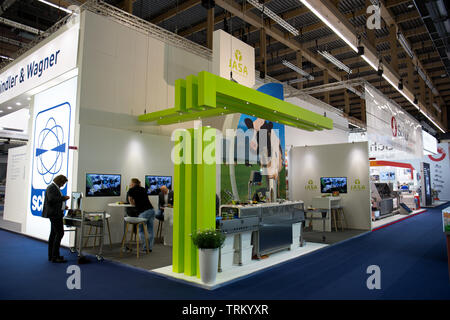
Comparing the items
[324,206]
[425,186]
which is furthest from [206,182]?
[425,186]

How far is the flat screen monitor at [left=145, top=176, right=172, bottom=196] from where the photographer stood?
7176mm

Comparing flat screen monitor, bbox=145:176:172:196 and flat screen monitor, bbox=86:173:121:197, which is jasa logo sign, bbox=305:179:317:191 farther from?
flat screen monitor, bbox=86:173:121:197

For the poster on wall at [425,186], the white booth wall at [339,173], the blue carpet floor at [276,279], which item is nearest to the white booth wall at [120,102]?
the blue carpet floor at [276,279]

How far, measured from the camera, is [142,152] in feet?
23.3

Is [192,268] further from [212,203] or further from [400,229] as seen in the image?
[400,229]

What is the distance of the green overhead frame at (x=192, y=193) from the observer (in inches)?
165

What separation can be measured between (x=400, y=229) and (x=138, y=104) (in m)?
7.63

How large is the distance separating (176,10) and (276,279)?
24.0 ft

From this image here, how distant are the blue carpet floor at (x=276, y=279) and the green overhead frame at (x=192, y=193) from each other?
16.7 inches

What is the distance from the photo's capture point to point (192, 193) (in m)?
4.34

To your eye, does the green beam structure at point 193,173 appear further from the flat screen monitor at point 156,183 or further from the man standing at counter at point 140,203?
the flat screen monitor at point 156,183

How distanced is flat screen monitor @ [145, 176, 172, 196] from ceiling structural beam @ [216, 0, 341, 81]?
4.38 metres
